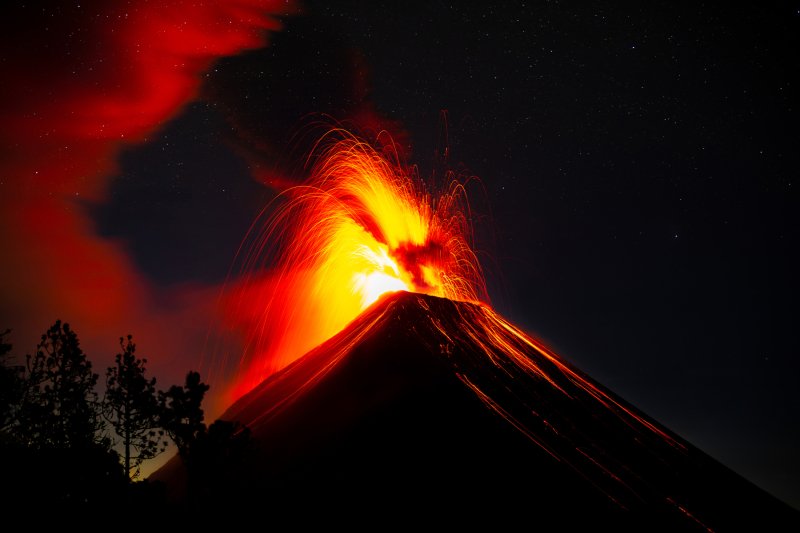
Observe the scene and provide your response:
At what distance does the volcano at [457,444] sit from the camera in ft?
53.4

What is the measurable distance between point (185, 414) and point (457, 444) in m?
8.85

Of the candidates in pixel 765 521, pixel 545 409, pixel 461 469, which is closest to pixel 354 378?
pixel 461 469

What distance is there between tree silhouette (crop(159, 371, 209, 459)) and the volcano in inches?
78.4

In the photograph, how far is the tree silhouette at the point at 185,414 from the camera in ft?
53.3

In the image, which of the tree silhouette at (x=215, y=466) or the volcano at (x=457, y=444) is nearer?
the tree silhouette at (x=215, y=466)

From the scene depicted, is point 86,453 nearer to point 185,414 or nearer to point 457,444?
point 185,414

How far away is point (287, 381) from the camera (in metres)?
27.8

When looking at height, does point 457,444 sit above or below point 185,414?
below

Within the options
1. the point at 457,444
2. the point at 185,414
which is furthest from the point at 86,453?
the point at 457,444

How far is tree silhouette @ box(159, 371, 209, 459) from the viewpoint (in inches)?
640

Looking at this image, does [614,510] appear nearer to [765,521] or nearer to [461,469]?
[461,469]

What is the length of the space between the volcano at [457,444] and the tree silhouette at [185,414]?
6.53ft

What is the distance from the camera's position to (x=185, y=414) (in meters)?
16.4

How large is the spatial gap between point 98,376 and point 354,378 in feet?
35.4
